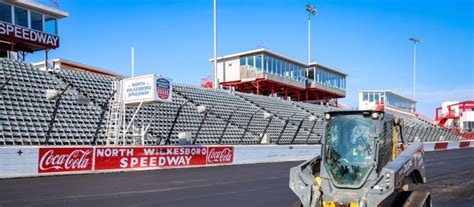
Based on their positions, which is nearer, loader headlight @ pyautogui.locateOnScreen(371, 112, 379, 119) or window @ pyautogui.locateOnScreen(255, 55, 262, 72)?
loader headlight @ pyautogui.locateOnScreen(371, 112, 379, 119)

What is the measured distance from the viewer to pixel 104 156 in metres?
17.4

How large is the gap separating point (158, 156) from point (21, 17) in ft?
58.5

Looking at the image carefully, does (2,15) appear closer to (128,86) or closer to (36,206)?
(128,86)

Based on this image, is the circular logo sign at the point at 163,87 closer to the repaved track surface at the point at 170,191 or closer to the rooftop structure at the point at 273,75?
the repaved track surface at the point at 170,191

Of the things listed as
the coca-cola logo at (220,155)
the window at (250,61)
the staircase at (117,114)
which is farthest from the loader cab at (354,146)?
the window at (250,61)

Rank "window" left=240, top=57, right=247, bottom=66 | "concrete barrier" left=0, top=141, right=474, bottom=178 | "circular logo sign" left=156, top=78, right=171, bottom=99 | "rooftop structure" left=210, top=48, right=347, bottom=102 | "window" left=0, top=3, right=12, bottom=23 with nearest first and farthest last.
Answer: "concrete barrier" left=0, top=141, right=474, bottom=178, "circular logo sign" left=156, top=78, right=171, bottom=99, "window" left=0, top=3, right=12, bottom=23, "rooftop structure" left=210, top=48, right=347, bottom=102, "window" left=240, top=57, right=247, bottom=66

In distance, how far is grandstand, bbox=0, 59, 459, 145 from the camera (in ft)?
63.3

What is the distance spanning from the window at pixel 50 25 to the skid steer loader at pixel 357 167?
2988cm

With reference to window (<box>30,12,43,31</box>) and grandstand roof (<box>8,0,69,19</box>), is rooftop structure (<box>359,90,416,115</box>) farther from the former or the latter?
window (<box>30,12,43,31</box>)

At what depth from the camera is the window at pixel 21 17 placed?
2952 centimetres

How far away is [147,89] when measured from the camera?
1909cm

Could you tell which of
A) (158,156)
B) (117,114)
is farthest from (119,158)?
(117,114)

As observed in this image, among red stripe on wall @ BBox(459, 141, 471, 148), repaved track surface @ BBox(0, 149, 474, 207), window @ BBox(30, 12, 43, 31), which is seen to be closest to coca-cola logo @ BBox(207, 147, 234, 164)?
repaved track surface @ BBox(0, 149, 474, 207)

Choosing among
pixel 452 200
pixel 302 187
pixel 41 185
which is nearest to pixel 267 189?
pixel 452 200
